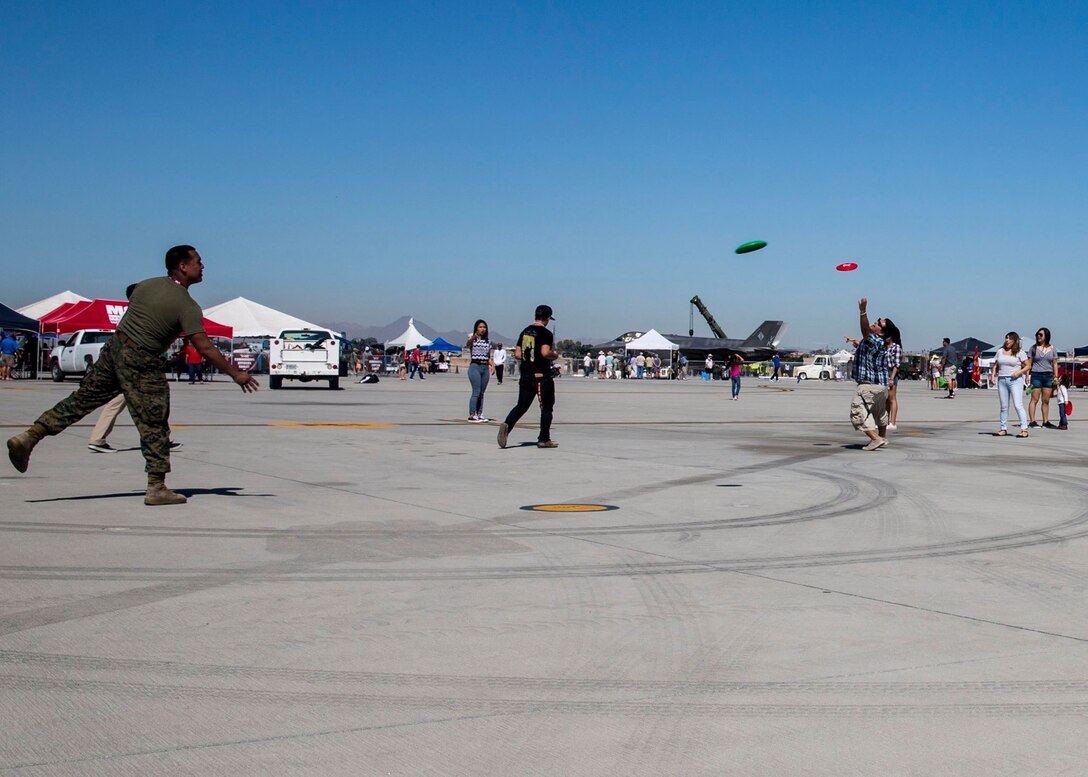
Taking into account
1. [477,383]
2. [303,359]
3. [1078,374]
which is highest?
[303,359]

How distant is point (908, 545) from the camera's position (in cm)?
722

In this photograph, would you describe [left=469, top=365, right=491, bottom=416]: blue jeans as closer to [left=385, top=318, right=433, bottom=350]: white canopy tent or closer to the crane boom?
[left=385, top=318, right=433, bottom=350]: white canopy tent

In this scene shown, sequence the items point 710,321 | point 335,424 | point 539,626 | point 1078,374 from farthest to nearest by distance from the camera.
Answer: point 710,321
point 1078,374
point 335,424
point 539,626

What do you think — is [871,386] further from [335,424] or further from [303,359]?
[303,359]

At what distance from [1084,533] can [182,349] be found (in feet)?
119

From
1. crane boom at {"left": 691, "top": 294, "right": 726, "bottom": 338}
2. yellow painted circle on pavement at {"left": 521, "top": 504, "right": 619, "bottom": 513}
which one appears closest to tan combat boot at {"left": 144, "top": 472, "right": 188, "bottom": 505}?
yellow painted circle on pavement at {"left": 521, "top": 504, "right": 619, "bottom": 513}

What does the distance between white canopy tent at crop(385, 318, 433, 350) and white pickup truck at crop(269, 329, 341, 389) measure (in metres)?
37.2

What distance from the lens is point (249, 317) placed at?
59688 millimetres

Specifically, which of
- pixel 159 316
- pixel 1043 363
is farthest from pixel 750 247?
pixel 159 316

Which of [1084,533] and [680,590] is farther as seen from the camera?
[1084,533]

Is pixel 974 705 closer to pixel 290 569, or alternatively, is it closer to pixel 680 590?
pixel 680 590

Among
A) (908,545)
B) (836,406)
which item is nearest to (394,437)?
(908,545)

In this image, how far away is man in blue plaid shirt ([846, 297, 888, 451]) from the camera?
587 inches

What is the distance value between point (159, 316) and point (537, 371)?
6537 mm
